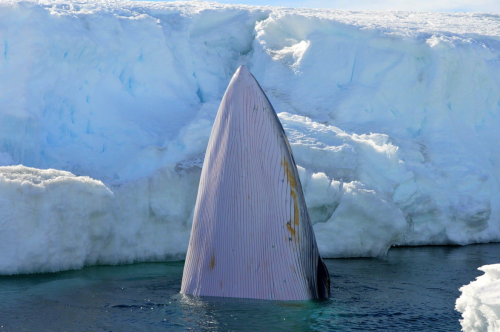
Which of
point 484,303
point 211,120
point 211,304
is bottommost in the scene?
point 211,304

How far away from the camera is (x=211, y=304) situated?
543 centimetres

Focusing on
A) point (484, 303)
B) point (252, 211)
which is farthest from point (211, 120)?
point (484, 303)

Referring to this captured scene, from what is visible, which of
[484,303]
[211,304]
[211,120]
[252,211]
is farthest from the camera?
[211,120]

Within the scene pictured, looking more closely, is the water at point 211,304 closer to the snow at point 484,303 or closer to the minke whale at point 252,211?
the minke whale at point 252,211

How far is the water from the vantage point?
5.39 m

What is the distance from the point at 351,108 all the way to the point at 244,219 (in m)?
9.51

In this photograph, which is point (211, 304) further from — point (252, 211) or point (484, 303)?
point (484, 303)

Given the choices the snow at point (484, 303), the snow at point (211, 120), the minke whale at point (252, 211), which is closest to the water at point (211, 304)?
the minke whale at point (252, 211)

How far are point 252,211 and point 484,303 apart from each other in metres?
2.14

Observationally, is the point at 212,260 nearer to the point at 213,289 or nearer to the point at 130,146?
the point at 213,289

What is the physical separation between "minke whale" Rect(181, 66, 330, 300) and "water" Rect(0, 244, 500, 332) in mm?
209

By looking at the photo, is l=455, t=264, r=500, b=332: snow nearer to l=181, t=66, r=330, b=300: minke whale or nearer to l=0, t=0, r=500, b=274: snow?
l=181, t=66, r=330, b=300: minke whale

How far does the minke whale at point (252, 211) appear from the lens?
525 centimetres

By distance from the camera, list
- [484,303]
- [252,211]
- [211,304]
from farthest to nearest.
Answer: [211,304] < [252,211] < [484,303]
